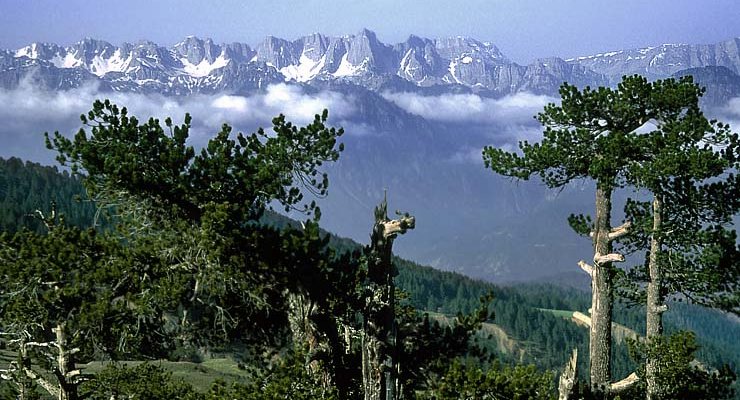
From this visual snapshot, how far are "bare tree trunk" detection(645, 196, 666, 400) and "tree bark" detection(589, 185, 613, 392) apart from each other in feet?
4.74

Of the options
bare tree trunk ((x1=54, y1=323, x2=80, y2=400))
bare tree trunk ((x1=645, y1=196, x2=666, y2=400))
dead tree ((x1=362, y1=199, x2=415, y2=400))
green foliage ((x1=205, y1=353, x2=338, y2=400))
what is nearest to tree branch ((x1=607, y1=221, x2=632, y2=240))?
bare tree trunk ((x1=645, y1=196, x2=666, y2=400))

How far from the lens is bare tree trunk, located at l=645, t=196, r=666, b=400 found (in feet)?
66.9

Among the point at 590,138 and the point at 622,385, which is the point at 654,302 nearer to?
the point at 622,385

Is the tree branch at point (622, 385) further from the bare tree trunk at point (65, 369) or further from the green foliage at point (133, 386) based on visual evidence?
the bare tree trunk at point (65, 369)

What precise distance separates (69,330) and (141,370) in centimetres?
1074

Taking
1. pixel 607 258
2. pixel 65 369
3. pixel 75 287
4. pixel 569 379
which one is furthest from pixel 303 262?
pixel 607 258

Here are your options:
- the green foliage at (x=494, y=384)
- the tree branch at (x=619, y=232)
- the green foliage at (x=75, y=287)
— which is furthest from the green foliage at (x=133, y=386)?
the tree branch at (x=619, y=232)

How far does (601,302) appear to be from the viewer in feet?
67.6

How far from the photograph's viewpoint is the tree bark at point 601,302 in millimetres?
20219

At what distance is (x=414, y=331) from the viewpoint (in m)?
19.2

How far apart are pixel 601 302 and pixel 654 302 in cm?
199

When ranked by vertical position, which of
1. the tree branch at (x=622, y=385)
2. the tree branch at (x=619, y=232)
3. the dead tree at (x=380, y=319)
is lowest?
the tree branch at (x=622, y=385)

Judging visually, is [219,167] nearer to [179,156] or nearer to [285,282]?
[179,156]

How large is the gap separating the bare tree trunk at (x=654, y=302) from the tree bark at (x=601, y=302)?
1.44 metres
